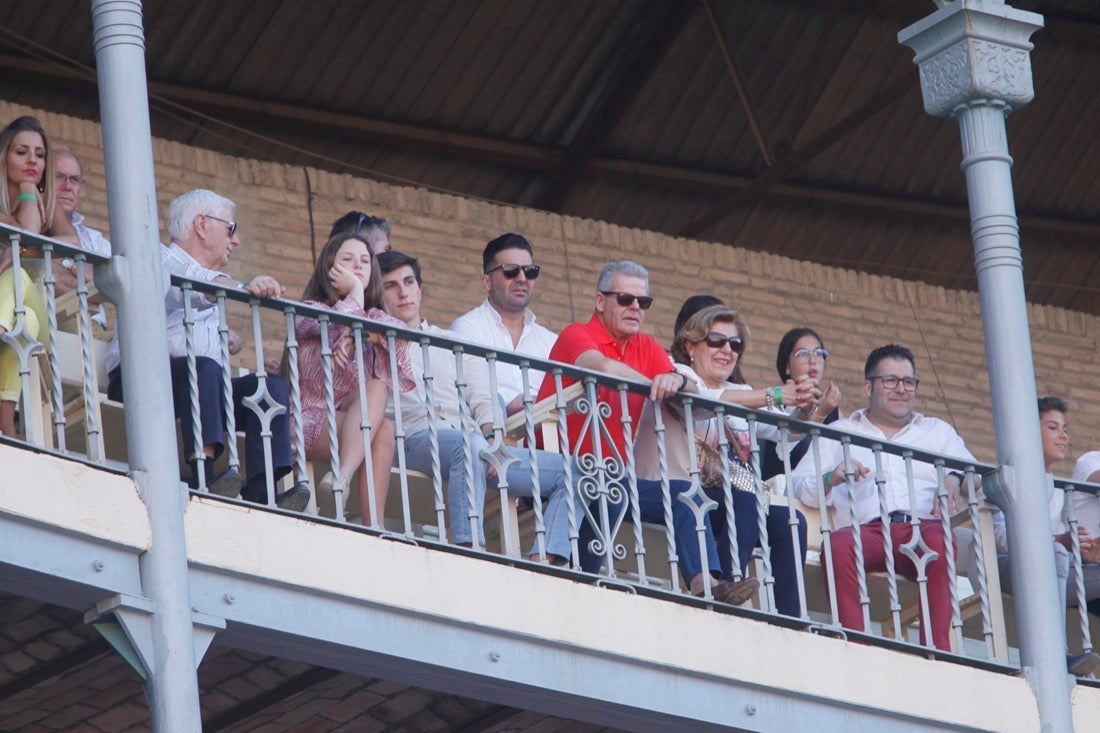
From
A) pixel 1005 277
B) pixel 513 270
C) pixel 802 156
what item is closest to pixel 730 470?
pixel 513 270

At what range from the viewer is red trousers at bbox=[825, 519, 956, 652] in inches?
356

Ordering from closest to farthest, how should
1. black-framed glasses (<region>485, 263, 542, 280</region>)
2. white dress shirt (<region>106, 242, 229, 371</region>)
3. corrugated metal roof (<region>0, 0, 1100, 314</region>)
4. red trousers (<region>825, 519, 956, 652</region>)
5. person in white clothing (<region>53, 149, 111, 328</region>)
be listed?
1. white dress shirt (<region>106, 242, 229, 371</region>)
2. person in white clothing (<region>53, 149, 111, 328</region>)
3. red trousers (<region>825, 519, 956, 652</region>)
4. black-framed glasses (<region>485, 263, 542, 280</region>)
5. corrugated metal roof (<region>0, 0, 1100, 314</region>)

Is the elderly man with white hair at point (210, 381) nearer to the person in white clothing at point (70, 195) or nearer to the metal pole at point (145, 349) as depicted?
the metal pole at point (145, 349)

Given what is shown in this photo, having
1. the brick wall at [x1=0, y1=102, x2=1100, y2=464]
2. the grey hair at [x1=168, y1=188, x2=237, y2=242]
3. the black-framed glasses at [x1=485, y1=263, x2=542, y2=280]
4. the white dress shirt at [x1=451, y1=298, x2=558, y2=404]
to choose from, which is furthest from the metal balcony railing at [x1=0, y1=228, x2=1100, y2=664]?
the brick wall at [x1=0, y1=102, x2=1100, y2=464]

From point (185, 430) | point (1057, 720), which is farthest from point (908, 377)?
point (185, 430)

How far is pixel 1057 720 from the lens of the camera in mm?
9086

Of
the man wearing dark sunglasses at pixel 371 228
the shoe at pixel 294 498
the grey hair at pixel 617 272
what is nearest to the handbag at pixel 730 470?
the grey hair at pixel 617 272

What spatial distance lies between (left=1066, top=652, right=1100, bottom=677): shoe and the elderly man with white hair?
3255mm

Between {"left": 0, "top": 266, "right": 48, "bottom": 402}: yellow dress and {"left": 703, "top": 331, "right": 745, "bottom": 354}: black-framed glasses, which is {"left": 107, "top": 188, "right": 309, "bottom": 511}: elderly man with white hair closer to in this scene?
{"left": 0, "top": 266, "right": 48, "bottom": 402}: yellow dress

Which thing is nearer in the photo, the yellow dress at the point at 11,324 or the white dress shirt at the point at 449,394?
the yellow dress at the point at 11,324

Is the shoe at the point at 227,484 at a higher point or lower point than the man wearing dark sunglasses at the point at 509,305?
lower

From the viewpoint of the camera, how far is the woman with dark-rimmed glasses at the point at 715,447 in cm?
863

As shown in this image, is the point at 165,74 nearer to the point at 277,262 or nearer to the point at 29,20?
the point at 29,20

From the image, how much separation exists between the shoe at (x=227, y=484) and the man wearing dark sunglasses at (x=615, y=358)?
132 cm
